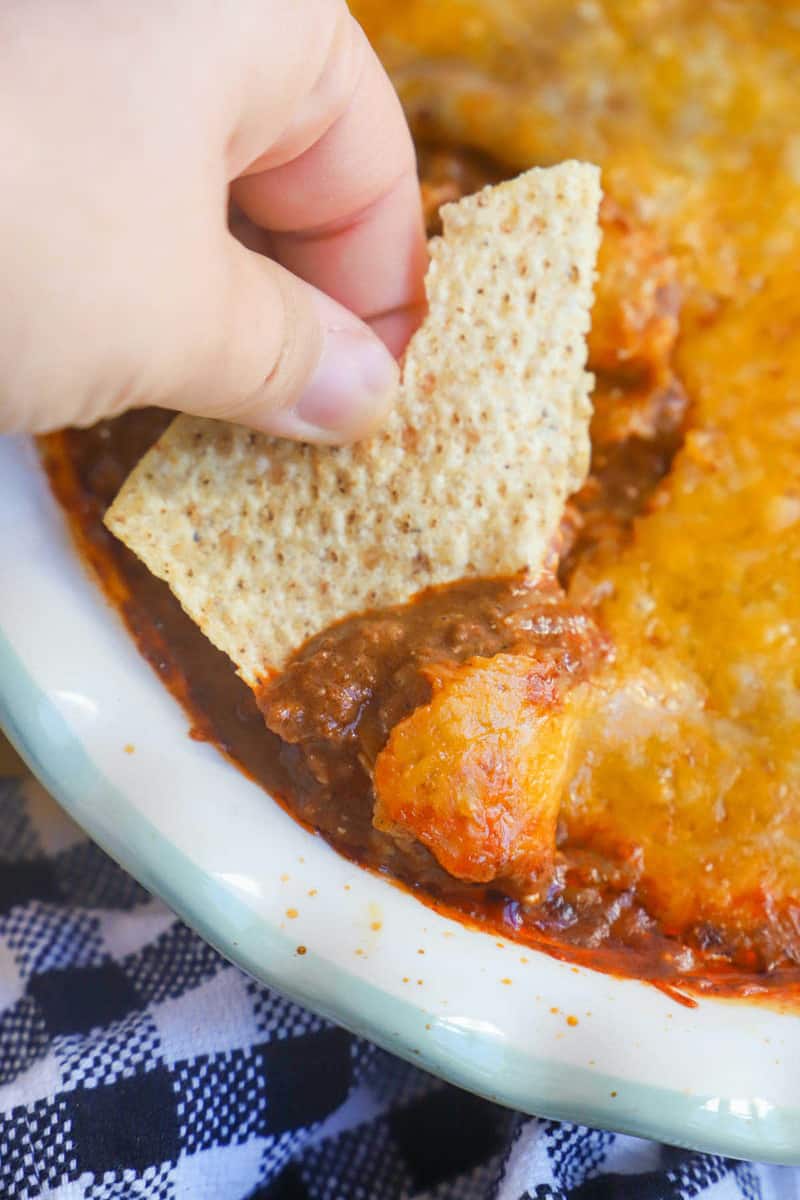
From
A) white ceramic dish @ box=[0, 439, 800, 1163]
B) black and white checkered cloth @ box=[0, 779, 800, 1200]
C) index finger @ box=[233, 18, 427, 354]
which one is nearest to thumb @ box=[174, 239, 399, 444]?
index finger @ box=[233, 18, 427, 354]

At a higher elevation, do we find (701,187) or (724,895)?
(701,187)

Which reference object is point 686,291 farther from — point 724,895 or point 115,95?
point 115,95

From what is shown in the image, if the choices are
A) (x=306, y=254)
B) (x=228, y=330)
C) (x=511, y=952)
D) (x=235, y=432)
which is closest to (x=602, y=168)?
(x=306, y=254)

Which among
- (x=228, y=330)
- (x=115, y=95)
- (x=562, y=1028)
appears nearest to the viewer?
(x=115, y=95)

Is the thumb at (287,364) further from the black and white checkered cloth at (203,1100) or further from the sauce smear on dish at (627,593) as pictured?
the black and white checkered cloth at (203,1100)

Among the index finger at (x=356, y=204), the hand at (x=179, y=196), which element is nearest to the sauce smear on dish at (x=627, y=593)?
the index finger at (x=356, y=204)

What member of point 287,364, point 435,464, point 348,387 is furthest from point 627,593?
point 287,364

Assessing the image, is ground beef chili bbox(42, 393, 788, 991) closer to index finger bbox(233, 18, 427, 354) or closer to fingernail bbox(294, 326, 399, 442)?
fingernail bbox(294, 326, 399, 442)
